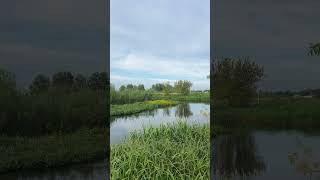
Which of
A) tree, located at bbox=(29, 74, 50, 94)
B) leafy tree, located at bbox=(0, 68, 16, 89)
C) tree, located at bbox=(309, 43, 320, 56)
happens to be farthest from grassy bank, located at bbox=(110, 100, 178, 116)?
tree, located at bbox=(309, 43, 320, 56)

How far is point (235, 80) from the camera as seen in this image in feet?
17.7

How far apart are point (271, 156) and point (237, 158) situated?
1.27ft

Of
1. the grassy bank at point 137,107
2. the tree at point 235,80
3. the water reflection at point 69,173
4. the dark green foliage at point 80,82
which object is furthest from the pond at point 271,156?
the dark green foliage at point 80,82

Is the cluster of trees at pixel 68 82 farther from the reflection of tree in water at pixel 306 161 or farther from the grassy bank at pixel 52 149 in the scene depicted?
the reflection of tree in water at pixel 306 161

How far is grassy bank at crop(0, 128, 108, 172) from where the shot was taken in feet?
15.2

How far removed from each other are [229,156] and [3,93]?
8.55ft

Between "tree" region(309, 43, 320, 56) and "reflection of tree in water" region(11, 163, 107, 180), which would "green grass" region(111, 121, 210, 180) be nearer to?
"reflection of tree in water" region(11, 163, 107, 180)

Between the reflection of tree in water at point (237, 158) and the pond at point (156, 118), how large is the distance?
Result: 0.67 meters

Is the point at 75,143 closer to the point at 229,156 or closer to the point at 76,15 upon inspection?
the point at 76,15

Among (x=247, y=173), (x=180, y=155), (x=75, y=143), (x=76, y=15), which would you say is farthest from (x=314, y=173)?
(x=76, y=15)

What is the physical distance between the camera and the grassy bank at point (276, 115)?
5254 millimetres

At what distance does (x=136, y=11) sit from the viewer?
5.74 meters

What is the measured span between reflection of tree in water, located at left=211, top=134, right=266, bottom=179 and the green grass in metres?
0.31

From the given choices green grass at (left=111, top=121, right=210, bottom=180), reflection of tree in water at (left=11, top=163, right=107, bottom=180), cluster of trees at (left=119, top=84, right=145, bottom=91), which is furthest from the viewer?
cluster of trees at (left=119, top=84, right=145, bottom=91)
